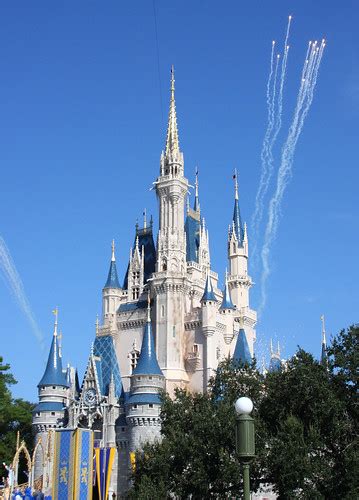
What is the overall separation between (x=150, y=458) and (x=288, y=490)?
338 inches

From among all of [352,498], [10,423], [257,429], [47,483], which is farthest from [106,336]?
[352,498]

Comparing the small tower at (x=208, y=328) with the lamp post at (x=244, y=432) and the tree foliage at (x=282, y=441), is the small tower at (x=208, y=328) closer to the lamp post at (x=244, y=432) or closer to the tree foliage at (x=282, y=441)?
the tree foliage at (x=282, y=441)

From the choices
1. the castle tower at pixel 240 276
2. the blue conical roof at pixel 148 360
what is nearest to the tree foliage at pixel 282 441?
the blue conical roof at pixel 148 360

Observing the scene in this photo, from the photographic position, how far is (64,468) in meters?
45.8

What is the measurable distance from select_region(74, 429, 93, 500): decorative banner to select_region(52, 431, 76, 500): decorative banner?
30 centimetres

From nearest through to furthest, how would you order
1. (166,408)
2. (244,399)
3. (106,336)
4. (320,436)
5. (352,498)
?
(244,399)
(352,498)
(320,436)
(166,408)
(106,336)

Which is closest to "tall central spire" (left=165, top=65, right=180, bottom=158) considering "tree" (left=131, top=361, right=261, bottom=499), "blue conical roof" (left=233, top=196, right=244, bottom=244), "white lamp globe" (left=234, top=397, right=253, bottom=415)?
"blue conical roof" (left=233, top=196, right=244, bottom=244)

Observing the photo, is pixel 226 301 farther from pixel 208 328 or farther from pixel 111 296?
pixel 111 296

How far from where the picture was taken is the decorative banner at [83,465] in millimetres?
45656

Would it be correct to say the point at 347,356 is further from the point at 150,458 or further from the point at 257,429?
the point at 150,458

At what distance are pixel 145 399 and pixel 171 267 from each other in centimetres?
1334

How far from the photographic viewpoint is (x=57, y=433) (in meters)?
47.7

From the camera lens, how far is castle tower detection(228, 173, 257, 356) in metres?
73.4

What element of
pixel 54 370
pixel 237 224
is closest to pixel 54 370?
pixel 54 370
